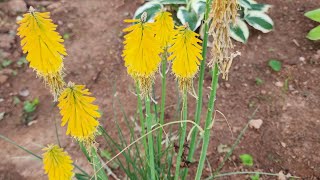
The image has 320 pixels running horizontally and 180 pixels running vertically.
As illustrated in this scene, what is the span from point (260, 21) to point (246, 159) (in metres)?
1.08

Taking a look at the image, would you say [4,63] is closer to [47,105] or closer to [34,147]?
[47,105]

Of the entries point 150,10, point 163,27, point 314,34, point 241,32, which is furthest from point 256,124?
point 163,27

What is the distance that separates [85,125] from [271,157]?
4.47 feet

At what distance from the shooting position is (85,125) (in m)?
0.93

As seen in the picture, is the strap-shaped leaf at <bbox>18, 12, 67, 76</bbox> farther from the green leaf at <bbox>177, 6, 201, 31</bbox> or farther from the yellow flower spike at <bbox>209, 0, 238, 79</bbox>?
the green leaf at <bbox>177, 6, 201, 31</bbox>

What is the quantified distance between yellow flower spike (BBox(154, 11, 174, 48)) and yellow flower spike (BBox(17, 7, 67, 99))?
9.3 inches

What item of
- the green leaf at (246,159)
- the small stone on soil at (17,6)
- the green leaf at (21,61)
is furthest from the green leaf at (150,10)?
the green leaf at (246,159)

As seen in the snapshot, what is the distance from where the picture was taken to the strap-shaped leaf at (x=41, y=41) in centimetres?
88

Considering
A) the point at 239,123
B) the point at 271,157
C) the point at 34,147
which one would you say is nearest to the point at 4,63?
the point at 34,147

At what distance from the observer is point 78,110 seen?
89 centimetres

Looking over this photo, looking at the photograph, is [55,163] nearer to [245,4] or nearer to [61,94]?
[61,94]

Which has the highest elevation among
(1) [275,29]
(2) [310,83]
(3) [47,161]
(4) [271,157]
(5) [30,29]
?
(5) [30,29]

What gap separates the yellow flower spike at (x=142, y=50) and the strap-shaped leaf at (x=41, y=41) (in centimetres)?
17

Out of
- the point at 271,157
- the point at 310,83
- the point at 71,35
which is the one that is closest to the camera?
the point at 271,157
